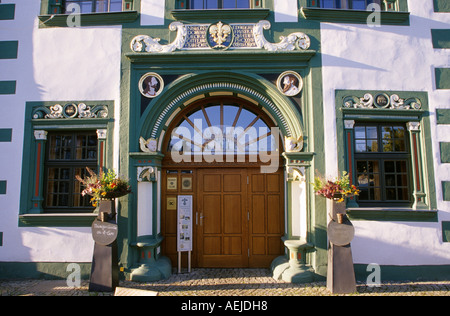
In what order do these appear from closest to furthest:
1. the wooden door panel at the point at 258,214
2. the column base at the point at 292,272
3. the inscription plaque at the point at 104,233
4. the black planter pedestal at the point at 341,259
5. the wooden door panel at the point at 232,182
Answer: the black planter pedestal at the point at 341,259 < the inscription plaque at the point at 104,233 < the column base at the point at 292,272 < the wooden door panel at the point at 258,214 < the wooden door panel at the point at 232,182

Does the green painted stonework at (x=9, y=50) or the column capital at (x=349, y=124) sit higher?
the green painted stonework at (x=9, y=50)

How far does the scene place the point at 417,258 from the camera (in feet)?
18.2

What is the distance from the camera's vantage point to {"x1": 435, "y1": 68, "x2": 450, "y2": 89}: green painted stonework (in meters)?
5.86

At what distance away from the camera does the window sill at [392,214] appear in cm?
553

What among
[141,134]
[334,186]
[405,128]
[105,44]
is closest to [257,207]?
[334,186]

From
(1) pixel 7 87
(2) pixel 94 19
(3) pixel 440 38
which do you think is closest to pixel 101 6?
(2) pixel 94 19

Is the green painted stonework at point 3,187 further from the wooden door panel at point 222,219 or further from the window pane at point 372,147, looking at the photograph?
the window pane at point 372,147

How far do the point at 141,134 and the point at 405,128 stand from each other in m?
5.35

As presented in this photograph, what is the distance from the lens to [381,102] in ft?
19.0

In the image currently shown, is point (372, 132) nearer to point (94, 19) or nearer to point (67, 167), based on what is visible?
point (94, 19)

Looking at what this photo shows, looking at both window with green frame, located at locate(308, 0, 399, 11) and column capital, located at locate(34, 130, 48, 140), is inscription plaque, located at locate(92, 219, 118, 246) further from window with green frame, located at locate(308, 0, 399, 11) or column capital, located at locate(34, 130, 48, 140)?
window with green frame, located at locate(308, 0, 399, 11)

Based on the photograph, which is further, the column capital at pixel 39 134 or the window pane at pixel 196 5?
the window pane at pixel 196 5

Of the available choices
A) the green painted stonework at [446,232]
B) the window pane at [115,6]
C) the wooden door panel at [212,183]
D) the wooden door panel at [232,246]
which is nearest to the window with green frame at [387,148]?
the green painted stonework at [446,232]

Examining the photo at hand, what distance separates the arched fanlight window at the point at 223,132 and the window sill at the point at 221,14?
176 centimetres
